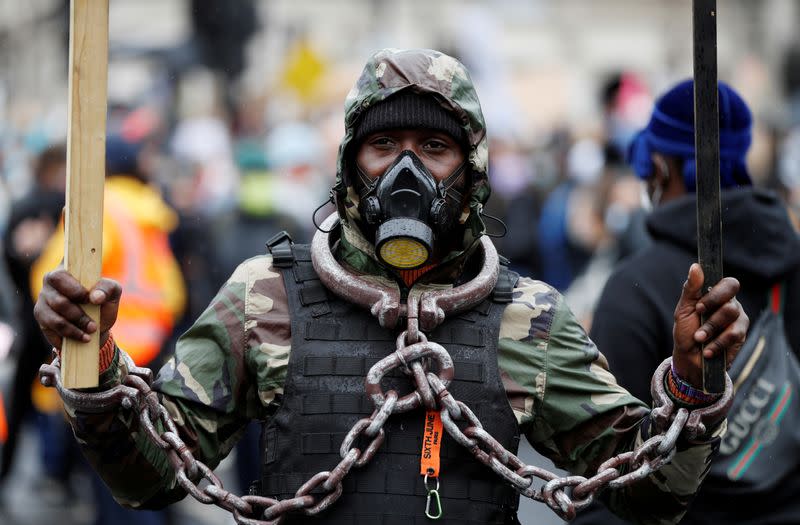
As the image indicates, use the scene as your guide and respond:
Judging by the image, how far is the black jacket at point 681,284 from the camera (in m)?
5.05

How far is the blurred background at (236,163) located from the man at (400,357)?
6.65 ft

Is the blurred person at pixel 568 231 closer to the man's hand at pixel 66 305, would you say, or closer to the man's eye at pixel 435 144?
the man's eye at pixel 435 144

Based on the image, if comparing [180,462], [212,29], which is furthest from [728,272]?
[212,29]

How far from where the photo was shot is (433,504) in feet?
13.0

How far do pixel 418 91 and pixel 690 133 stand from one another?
67.1 inches

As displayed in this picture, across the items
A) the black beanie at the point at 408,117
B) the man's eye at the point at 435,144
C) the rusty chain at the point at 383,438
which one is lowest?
the rusty chain at the point at 383,438

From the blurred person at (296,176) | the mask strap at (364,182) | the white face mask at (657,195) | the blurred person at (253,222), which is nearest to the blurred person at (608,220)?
the blurred person at (296,176)

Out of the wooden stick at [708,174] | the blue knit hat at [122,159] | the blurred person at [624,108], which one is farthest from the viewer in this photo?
the blurred person at [624,108]

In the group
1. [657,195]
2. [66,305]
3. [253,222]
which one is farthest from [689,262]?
[253,222]

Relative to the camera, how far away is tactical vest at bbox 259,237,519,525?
3.94 m

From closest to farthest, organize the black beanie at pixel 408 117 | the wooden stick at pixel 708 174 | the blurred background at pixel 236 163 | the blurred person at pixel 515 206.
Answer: the wooden stick at pixel 708 174 → the black beanie at pixel 408 117 → the blurred background at pixel 236 163 → the blurred person at pixel 515 206

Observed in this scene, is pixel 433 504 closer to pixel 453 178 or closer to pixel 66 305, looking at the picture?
pixel 453 178

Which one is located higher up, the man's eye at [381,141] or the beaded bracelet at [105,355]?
the man's eye at [381,141]

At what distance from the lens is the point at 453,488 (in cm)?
396
